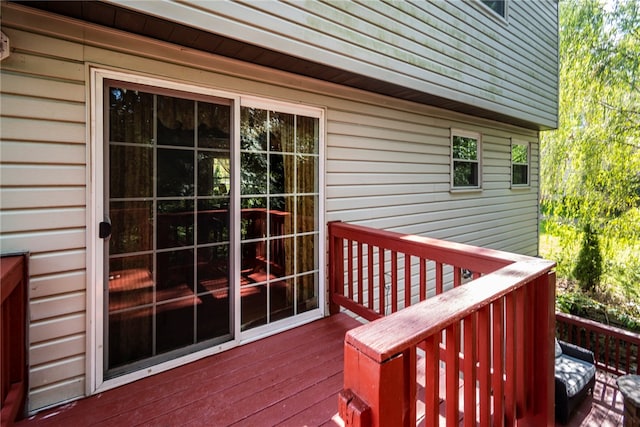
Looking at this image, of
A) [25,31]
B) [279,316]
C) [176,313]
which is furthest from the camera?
[279,316]

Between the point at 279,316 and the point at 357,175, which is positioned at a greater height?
the point at 357,175

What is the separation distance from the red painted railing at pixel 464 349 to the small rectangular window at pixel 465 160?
288 centimetres

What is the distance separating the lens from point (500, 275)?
1.39m

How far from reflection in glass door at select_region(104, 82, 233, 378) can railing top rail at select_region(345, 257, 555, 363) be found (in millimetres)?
1763

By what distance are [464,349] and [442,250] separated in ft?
2.82

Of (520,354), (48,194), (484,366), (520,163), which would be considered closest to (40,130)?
(48,194)

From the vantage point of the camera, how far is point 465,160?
4844 millimetres

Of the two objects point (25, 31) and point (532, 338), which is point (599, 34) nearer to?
point (532, 338)

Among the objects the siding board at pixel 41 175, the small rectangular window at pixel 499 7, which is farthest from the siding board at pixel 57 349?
the small rectangular window at pixel 499 7

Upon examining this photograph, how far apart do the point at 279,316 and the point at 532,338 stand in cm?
189

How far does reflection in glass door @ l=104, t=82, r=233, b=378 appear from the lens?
6.71 feet

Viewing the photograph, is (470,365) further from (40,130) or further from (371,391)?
(40,130)

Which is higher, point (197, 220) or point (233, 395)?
point (197, 220)

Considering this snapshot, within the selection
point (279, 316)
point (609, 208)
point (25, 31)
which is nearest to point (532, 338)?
point (279, 316)
